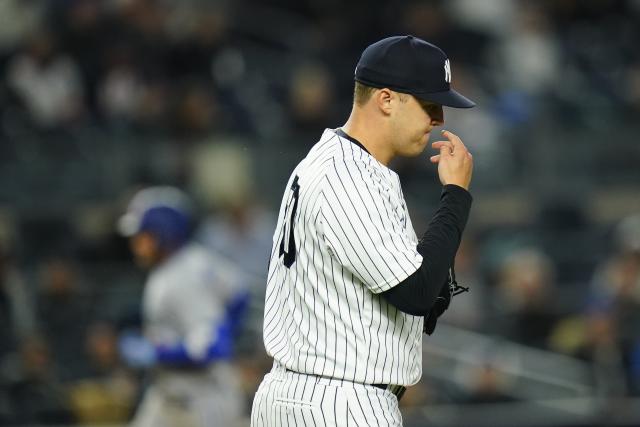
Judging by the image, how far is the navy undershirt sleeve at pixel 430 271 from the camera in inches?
151

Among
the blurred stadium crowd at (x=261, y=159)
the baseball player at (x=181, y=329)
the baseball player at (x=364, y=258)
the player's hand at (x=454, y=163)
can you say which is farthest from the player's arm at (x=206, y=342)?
the player's hand at (x=454, y=163)

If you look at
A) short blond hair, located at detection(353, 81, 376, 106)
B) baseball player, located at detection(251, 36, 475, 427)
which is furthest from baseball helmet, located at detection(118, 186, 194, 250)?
short blond hair, located at detection(353, 81, 376, 106)

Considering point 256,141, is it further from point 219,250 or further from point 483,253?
point 483,253

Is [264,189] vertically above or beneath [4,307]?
above

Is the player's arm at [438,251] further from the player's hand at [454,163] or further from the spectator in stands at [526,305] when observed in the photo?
the spectator in stands at [526,305]

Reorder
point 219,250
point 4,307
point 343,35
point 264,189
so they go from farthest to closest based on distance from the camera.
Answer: point 343,35 < point 264,189 < point 219,250 < point 4,307

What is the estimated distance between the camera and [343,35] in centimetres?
1351

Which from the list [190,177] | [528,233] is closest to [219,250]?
[190,177]

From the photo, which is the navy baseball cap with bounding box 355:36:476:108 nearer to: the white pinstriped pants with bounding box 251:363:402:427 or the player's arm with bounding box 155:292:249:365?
the white pinstriped pants with bounding box 251:363:402:427

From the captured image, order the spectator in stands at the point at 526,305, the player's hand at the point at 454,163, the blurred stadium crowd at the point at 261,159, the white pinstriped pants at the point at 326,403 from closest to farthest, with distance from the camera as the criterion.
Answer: the white pinstriped pants at the point at 326,403 < the player's hand at the point at 454,163 < the blurred stadium crowd at the point at 261,159 < the spectator in stands at the point at 526,305

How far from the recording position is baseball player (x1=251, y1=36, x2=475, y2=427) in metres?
3.87

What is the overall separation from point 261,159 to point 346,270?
7.82 metres

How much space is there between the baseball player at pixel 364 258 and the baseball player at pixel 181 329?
128 inches

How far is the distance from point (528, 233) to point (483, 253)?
0.44 meters
